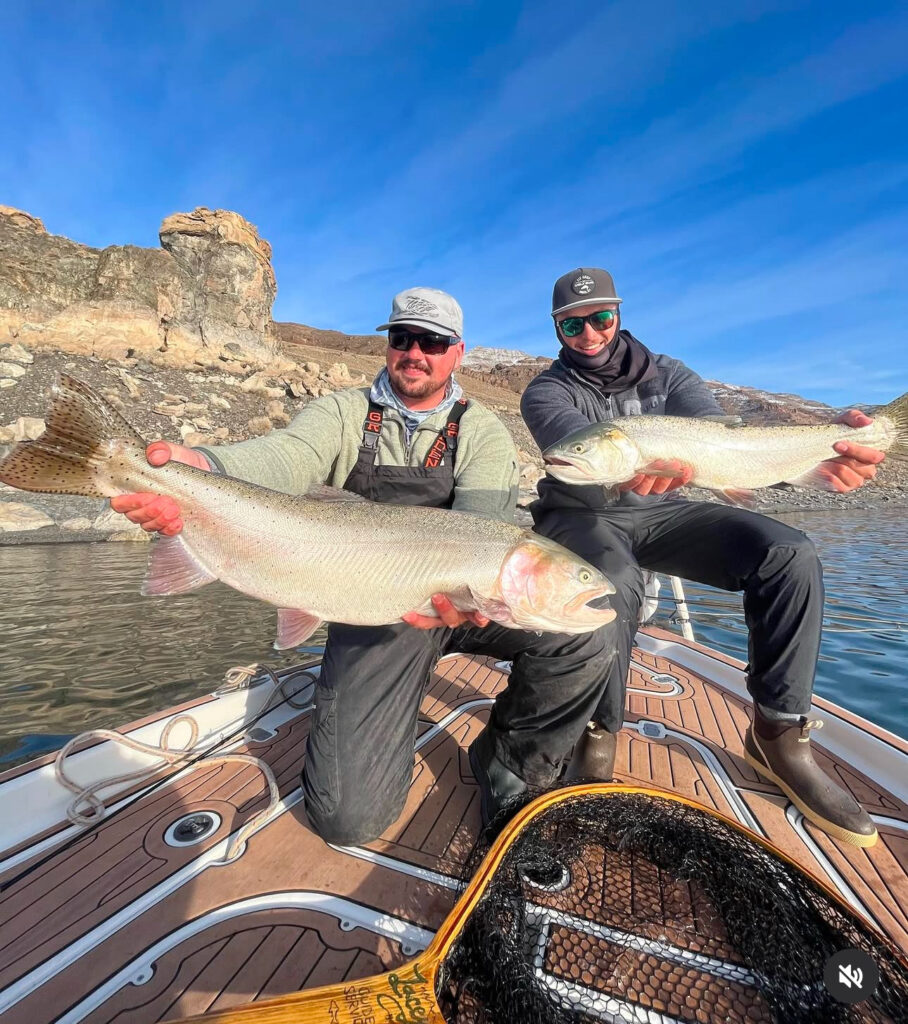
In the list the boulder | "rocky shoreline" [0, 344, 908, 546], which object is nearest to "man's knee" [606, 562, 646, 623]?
"rocky shoreline" [0, 344, 908, 546]

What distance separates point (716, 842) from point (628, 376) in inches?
133

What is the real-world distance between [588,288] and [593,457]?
164 cm

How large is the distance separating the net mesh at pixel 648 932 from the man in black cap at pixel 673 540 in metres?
0.89

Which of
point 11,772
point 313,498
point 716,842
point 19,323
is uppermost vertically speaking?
point 19,323

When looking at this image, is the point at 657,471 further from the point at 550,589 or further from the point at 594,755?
the point at 594,755

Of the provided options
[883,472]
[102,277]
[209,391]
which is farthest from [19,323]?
[883,472]

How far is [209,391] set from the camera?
30250mm

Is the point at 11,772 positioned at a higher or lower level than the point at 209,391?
lower

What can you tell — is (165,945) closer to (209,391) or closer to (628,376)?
(628,376)

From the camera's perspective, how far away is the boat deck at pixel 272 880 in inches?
80.4

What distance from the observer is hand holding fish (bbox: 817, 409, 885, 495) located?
12.8 ft

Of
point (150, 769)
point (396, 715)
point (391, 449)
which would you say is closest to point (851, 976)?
point (396, 715)

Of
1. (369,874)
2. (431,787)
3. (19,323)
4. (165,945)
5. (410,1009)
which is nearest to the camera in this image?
(410,1009)

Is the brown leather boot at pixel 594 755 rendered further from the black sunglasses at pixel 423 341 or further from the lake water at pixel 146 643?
the lake water at pixel 146 643
